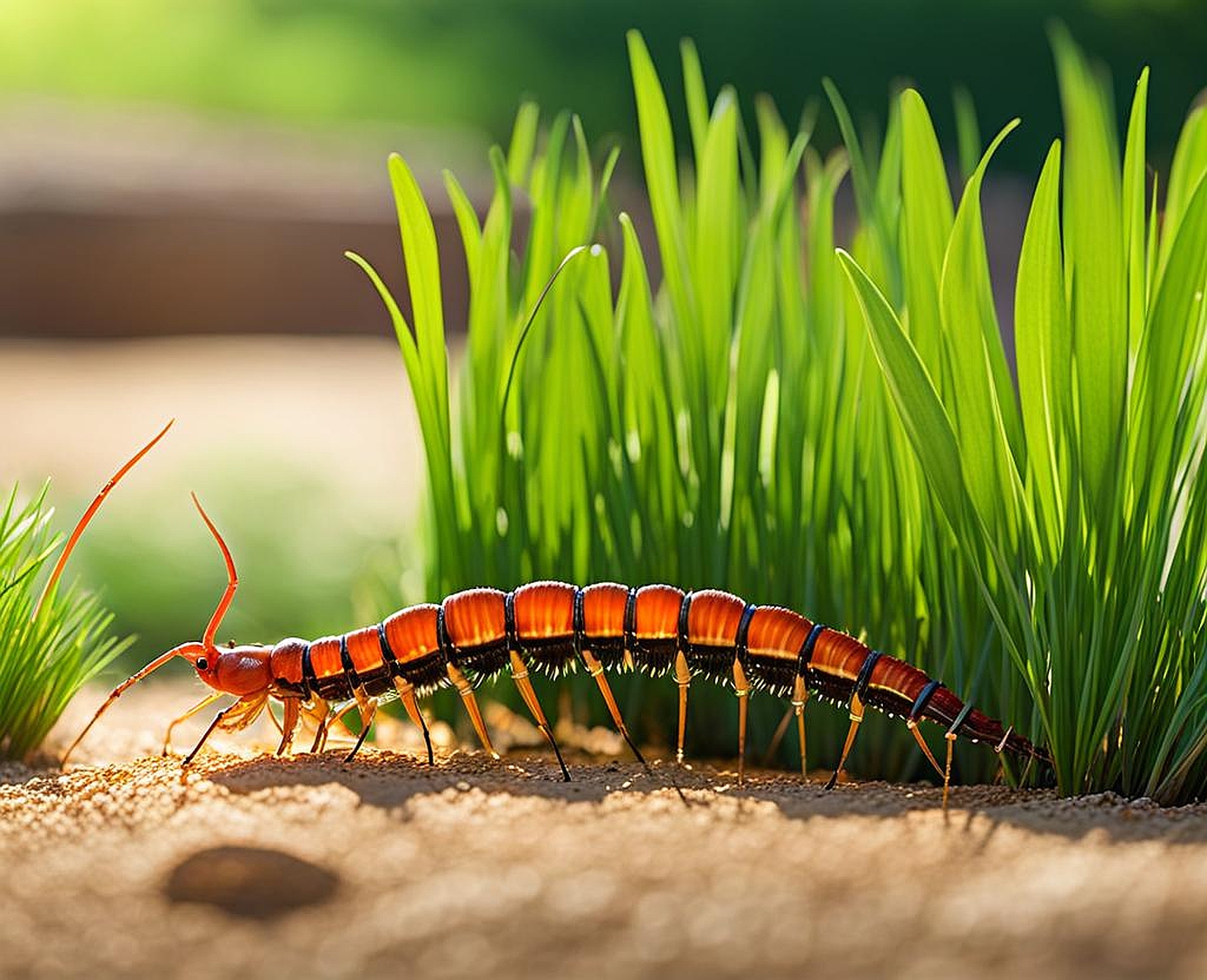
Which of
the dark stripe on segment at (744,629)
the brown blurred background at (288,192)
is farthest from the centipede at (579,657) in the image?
the brown blurred background at (288,192)

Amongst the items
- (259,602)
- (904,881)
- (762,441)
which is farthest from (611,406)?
(259,602)

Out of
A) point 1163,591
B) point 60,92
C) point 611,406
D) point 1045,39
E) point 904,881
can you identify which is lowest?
point 904,881

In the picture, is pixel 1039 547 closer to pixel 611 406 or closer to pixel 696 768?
pixel 696 768

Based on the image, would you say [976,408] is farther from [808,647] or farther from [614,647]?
[614,647]

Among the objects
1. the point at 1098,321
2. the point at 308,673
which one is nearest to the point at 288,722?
the point at 308,673

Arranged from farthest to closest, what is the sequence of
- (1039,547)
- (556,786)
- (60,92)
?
(60,92)
(1039,547)
(556,786)
